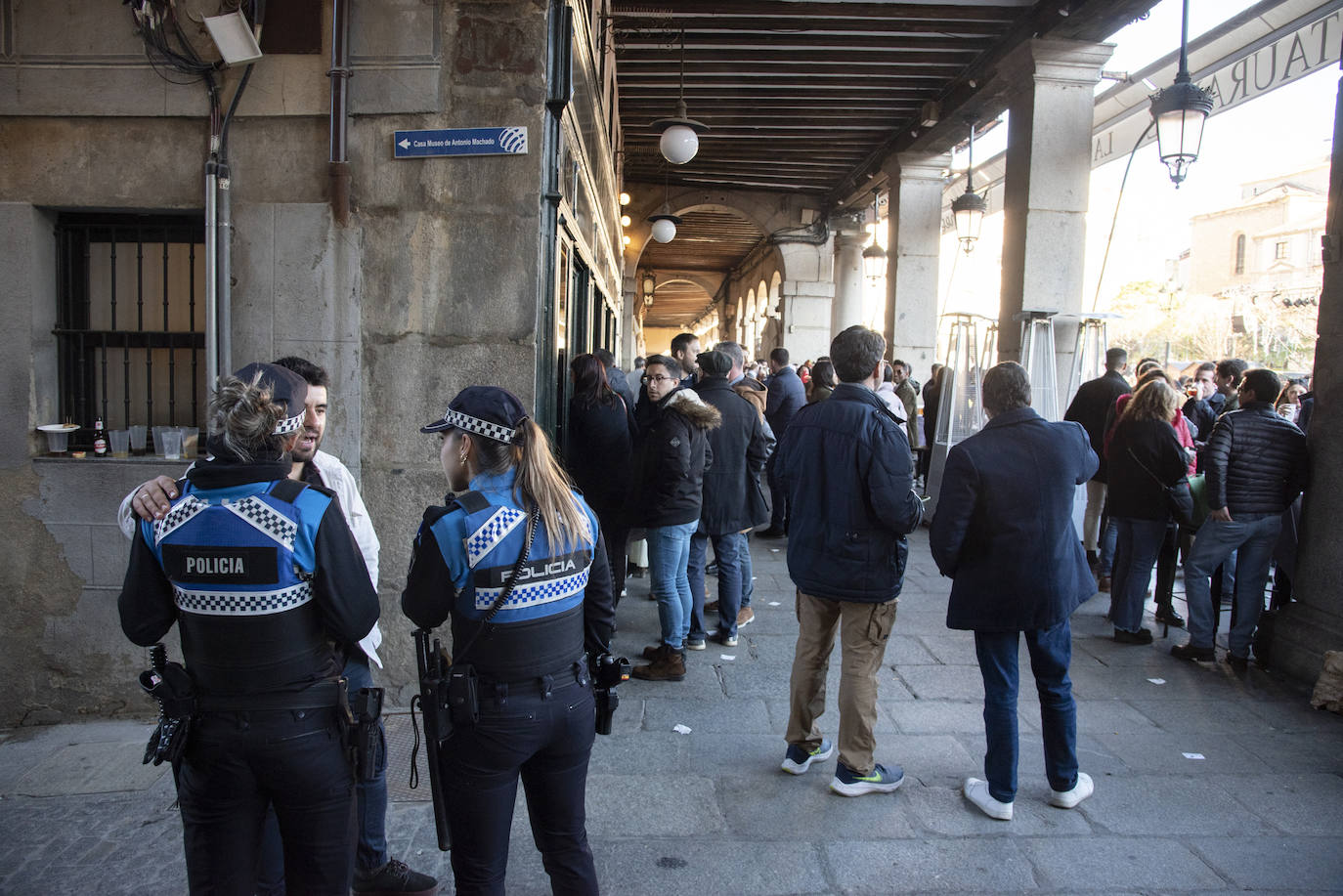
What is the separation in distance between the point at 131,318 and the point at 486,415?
3615 mm

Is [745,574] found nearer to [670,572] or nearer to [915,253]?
[670,572]

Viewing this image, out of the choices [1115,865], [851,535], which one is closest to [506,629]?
[851,535]

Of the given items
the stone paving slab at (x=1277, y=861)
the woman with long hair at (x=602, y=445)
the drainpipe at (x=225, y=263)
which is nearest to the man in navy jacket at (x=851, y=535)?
the stone paving slab at (x=1277, y=861)

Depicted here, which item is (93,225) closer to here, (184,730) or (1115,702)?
(184,730)

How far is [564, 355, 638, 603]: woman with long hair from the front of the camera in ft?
18.4

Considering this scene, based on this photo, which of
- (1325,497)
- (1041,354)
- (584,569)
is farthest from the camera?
(1041,354)

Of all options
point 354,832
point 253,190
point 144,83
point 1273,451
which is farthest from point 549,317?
point 1273,451

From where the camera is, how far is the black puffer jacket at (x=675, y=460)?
5.00 meters

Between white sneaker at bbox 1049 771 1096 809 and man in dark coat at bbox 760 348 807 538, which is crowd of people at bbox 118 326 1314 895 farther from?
man in dark coat at bbox 760 348 807 538

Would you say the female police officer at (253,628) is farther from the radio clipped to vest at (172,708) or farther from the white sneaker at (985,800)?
the white sneaker at (985,800)

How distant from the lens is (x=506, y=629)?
7.56ft

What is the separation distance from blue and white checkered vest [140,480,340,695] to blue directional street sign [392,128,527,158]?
2.84 m

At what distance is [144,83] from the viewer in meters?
4.56

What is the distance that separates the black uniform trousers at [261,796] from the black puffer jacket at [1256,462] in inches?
204
